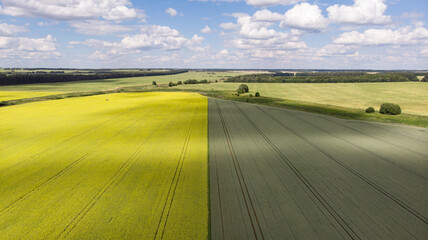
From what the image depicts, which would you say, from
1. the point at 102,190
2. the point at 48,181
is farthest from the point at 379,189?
the point at 48,181

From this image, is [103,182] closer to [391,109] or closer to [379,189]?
[379,189]

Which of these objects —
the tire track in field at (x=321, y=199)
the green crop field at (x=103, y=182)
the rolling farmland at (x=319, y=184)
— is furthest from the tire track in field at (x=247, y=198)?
the tire track in field at (x=321, y=199)

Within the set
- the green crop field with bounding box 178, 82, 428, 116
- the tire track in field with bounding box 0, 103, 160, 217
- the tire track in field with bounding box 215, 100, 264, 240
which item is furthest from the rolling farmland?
the green crop field with bounding box 178, 82, 428, 116

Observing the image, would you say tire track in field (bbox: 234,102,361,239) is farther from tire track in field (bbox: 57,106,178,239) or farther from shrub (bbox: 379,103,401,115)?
shrub (bbox: 379,103,401,115)

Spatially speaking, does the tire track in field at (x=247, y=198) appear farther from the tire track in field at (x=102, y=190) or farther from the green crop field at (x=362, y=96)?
the green crop field at (x=362, y=96)

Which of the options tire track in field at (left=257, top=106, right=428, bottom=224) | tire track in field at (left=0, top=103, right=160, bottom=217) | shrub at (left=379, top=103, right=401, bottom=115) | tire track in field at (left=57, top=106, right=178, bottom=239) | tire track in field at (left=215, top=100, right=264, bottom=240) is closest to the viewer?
tire track in field at (left=57, top=106, right=178, bottom=239)

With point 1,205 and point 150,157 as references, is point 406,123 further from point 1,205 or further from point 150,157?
point 1,205
